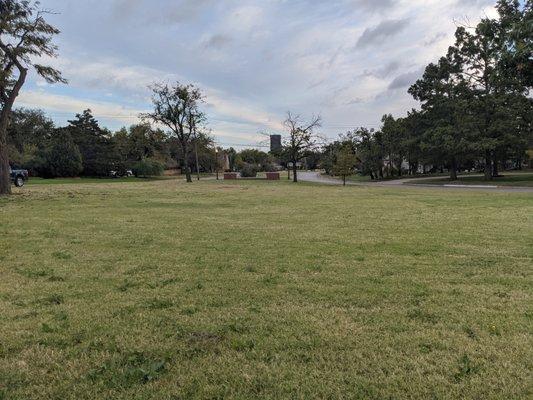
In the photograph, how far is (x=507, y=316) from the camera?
4391mm

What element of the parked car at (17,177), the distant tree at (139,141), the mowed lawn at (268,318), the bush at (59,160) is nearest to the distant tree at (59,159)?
the bush at (59,160)

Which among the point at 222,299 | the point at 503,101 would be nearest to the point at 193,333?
the point at 222,299

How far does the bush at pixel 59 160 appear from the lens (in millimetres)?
58031

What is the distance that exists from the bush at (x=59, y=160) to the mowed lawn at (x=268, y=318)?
53.7 m

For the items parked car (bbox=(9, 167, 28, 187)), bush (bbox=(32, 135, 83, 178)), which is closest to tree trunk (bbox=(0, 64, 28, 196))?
parked car (bbox=(9, 167, 28, 187))

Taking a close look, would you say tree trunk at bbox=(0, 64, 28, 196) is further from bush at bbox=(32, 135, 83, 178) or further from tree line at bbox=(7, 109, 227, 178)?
bush at bbox=(32, 135, 83, 178)

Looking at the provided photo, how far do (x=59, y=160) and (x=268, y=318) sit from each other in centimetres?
6020

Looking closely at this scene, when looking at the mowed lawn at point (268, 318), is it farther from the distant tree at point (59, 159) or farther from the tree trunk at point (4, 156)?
the distant tree at point (59, 159)

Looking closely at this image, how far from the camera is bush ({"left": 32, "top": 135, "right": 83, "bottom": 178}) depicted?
58.0 metres

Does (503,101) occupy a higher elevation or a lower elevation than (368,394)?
higher

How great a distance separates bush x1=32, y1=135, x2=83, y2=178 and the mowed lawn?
A: 53730 mm

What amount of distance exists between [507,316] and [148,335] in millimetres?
3393

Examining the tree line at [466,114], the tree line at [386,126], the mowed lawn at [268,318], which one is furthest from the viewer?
the tree line at [466,114]

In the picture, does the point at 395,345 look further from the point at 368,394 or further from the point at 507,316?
the point at 507,316
